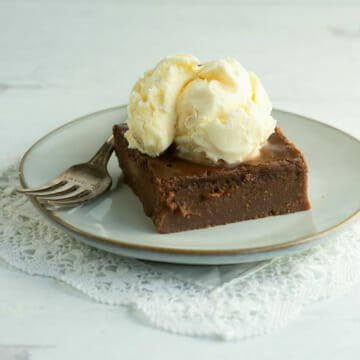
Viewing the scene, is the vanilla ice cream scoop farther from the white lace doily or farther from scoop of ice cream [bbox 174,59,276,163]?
the white lace doily

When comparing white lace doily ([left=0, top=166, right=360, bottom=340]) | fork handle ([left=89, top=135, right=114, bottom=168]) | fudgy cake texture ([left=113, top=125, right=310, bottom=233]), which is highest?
fudgy cake texture ([left=113, top=125, right=310, bottom=233])

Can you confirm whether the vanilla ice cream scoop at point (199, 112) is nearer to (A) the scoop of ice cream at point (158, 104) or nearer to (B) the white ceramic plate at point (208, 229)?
(A) the scoop of ice cream at point (158, 104)

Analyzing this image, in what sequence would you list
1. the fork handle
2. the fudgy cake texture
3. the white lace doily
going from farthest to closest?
1. the fork handle
2. the fudgy cake texture
3. the white lace doily

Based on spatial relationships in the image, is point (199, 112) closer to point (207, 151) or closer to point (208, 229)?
point (207, 151)

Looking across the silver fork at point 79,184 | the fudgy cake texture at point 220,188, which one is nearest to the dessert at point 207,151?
the fudgy cake texture at point 220,188

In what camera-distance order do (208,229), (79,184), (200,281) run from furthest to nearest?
(79,184), (208,229), (200,281)

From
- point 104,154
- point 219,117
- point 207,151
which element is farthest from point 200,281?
point 104,154

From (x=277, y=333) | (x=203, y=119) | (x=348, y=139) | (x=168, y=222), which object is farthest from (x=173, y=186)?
(x=348, y=139)

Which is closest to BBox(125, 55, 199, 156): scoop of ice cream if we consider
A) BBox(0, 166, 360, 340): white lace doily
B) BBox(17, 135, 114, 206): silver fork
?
BBox(17, 135, 114, 206): silver fork
